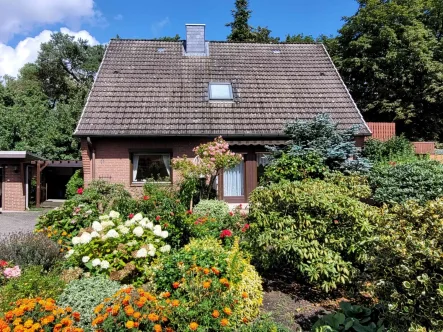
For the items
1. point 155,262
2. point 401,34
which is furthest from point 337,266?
point 401,34

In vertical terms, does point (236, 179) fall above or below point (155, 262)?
above

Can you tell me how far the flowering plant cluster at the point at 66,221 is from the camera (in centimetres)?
599

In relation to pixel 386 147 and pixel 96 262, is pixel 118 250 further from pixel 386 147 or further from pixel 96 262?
pixel 386 147

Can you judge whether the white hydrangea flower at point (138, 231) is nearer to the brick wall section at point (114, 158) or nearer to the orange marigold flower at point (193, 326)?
the orange marigold flower at point (193, 326)

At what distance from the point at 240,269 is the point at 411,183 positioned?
20.9ft

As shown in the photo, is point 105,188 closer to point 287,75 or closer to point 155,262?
point 155,262

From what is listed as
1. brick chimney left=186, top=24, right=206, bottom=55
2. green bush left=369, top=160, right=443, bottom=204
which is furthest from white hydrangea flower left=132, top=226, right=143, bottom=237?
brick chimney left=186, top=24, right=206, bottom=55

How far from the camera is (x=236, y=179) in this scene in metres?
12.6

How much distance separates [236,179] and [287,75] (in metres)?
5.63

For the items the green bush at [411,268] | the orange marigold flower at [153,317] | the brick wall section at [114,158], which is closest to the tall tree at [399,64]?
the brick wall section at [114,158]

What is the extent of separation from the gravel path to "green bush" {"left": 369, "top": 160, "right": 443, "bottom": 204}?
10.4 meters

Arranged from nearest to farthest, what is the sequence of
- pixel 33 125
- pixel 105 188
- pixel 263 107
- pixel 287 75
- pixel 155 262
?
pixel 155 262 → pixel 105 188 → pixel 263 107 → pixel 287 75 → pixel 33 125

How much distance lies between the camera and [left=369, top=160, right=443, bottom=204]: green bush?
8156mm

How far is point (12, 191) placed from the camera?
1529 cm
